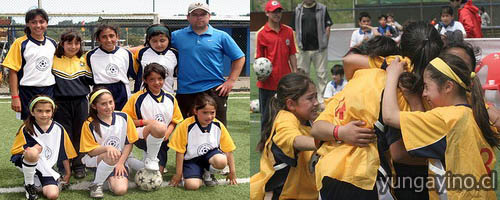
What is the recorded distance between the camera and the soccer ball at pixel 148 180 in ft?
7.37

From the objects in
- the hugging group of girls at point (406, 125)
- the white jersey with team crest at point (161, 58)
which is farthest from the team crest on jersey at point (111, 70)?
the hugging group of girls at point (406, 125)

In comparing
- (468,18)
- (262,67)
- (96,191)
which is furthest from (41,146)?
(468,18)

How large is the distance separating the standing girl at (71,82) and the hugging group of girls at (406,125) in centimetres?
134

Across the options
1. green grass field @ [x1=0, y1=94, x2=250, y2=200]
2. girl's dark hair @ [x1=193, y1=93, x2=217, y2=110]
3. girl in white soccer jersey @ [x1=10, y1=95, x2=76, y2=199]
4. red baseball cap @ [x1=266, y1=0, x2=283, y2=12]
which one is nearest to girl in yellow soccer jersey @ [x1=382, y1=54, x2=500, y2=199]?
red baseball cap @ [x1=266, y1=0, x2=283, y2=12]

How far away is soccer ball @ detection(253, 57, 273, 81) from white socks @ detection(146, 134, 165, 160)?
2.56ft

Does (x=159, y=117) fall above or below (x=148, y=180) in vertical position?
above

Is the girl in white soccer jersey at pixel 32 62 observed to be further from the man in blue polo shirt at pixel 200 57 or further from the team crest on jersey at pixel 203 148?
the team crest on jersey at pixel 203 148

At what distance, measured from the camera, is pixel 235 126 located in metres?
3.84

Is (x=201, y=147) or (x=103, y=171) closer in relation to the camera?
(x=103, y=171)

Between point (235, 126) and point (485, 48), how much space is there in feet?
5.08

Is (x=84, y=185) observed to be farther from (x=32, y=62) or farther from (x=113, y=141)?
(x=32, y=62)

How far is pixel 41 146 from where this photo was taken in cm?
223

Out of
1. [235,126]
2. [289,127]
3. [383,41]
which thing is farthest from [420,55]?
[235,126]

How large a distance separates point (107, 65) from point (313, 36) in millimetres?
1110
